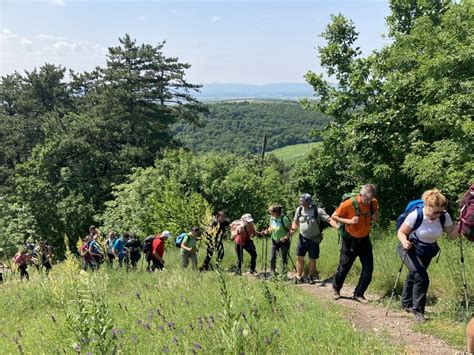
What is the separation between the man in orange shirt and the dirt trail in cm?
35

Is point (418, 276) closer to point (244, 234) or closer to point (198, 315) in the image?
point (198, 315)

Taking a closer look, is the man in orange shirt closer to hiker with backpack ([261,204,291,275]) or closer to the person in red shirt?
hiker with backpack ([261,204,291,275])

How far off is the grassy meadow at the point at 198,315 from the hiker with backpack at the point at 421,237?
1.18ft

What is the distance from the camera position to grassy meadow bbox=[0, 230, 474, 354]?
3.63m

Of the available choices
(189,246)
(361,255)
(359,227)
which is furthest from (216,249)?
(189,246)

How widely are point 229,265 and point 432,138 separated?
8.13m

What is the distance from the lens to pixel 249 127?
130625 millimetres

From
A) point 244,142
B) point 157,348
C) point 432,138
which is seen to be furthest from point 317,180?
point 244,142

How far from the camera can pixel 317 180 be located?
94.9ft

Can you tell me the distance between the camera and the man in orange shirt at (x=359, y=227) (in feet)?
21.1

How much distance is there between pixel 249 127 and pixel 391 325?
12643 cm

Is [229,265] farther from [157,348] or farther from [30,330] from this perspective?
[157,348]

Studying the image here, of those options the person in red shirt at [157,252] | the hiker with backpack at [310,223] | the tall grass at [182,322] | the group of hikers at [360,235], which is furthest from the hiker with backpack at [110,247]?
the hiker with backpack at [310,223]

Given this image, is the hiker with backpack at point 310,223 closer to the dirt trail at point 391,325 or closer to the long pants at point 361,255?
the long pants at point 361,255
